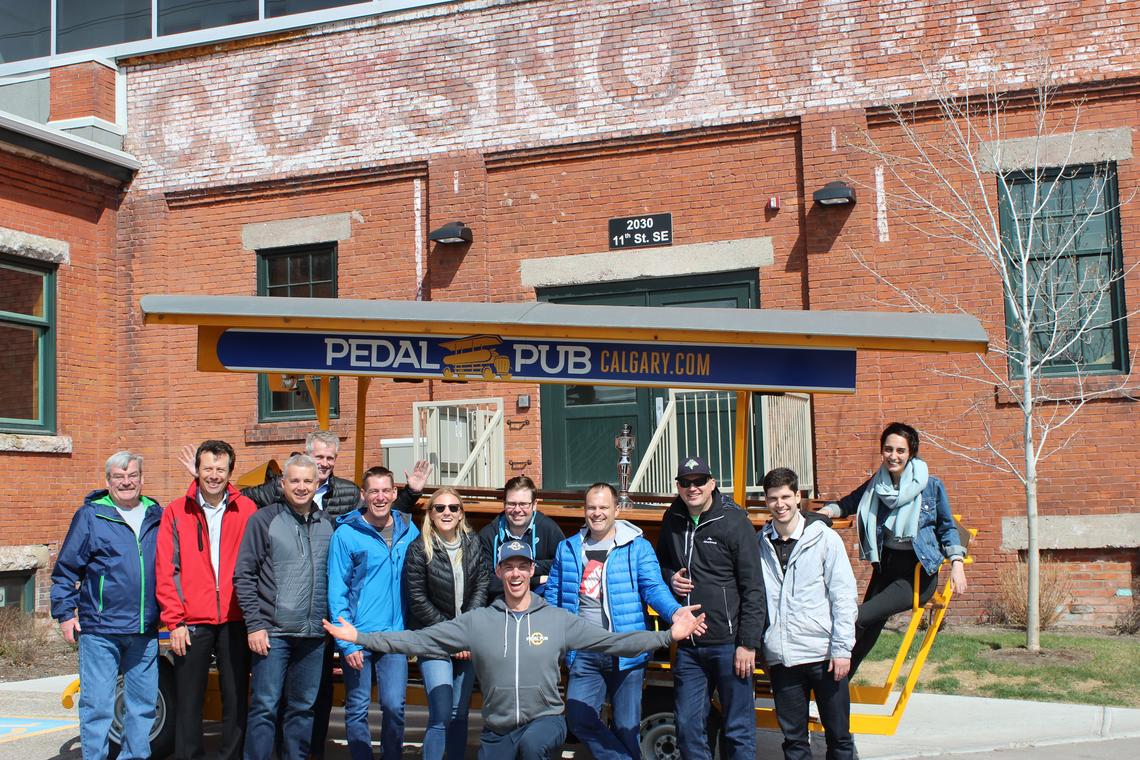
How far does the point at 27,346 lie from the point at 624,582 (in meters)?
10.5

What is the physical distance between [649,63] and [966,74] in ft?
11.2

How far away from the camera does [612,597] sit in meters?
6.07

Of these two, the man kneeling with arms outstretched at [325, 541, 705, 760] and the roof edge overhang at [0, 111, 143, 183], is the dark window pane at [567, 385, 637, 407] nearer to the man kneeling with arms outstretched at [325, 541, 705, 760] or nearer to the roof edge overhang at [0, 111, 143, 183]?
the roof edge overhang at [0, 111, 143, 183]

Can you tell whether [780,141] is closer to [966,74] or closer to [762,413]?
[966,74]

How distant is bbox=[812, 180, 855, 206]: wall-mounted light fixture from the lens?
11953 millimetres

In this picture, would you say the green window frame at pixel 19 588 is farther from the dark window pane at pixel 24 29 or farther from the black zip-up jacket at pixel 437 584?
the black zip-up jacket at pixel 437 584

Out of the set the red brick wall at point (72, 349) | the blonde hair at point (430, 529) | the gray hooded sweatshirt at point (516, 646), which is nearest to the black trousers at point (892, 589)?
the gray hooded sweatshirt at point (516, 646)

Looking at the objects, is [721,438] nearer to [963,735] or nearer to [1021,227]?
[1021,227]

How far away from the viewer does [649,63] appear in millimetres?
12891

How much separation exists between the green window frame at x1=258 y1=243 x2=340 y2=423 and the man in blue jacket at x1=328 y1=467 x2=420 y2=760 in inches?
309

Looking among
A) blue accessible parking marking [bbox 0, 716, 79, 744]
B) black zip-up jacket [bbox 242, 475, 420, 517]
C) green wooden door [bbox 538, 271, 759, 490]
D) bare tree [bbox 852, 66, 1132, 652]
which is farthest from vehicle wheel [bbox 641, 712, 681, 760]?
green wooden door [bbox 538, 271, 759, 490]

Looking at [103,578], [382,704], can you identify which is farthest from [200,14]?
[382,704]

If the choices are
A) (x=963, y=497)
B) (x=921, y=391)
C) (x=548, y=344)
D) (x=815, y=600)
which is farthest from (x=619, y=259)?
(x=815, y=600)

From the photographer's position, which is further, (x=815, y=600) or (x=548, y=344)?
(x=548, y=344)
